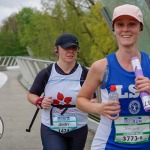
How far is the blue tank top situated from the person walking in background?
121 cm

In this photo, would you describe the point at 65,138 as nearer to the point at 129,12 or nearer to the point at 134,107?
the point at 134,107

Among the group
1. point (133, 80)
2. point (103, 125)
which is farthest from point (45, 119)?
point (133, 80)

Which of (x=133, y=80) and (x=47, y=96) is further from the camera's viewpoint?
(x=47, y=96)

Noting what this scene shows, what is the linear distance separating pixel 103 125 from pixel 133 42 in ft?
1.75

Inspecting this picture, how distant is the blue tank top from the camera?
2547mm

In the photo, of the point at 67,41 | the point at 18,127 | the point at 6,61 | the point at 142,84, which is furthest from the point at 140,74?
the point at 6,61

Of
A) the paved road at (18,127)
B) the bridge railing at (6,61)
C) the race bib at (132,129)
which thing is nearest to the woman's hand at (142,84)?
the race bib at (132,129)

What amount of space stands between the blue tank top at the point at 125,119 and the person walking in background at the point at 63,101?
3.96ft

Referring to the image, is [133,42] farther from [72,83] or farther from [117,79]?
[72,83]

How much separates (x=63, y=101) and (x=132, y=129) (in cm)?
138

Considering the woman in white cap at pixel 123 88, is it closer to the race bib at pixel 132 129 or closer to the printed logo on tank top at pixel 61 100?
the race bib at pixel 132 129

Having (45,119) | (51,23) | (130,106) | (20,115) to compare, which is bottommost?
(20,115)

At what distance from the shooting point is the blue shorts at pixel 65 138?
3.88 m

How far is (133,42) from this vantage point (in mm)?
2578
